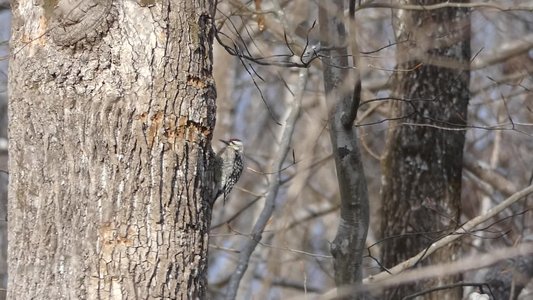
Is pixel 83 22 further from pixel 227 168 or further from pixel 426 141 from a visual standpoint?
pixel 426 141

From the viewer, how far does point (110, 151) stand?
10.3 feet

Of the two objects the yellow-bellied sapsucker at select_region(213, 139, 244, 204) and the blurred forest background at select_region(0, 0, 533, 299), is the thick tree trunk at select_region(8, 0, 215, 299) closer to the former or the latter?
the yellow-bellied sapsucker at select_region(213, 139, 244, 204)

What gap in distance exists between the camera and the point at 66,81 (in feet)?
10.6

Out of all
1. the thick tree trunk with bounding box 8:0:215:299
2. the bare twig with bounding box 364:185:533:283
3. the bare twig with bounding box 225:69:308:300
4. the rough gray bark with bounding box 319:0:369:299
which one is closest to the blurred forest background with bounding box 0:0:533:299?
the bare twig with bounding box 225:69:308:300

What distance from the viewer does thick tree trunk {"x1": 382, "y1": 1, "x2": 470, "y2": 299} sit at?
569 centimetres

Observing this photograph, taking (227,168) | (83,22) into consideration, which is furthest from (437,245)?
(83,22)

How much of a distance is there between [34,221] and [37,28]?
669 mm

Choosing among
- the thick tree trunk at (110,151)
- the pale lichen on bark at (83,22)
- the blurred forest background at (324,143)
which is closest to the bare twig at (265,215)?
the blurred forest background at (324,143)

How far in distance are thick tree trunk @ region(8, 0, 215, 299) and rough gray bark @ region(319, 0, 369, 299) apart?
38.1 inches

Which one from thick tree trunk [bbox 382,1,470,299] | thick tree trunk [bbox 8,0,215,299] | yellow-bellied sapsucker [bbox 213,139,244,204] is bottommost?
thick tree trunk [bbox 8,0,215,299]

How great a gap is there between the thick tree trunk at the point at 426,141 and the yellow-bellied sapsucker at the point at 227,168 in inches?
57.0

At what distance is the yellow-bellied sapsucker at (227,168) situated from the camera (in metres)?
4.32

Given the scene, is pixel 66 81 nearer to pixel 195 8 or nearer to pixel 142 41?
pixel 142 41

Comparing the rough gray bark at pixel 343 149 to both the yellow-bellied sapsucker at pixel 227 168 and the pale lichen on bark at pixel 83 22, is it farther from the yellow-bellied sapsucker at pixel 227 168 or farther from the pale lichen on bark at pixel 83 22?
the pale lichen on bark at pixel 83 22
